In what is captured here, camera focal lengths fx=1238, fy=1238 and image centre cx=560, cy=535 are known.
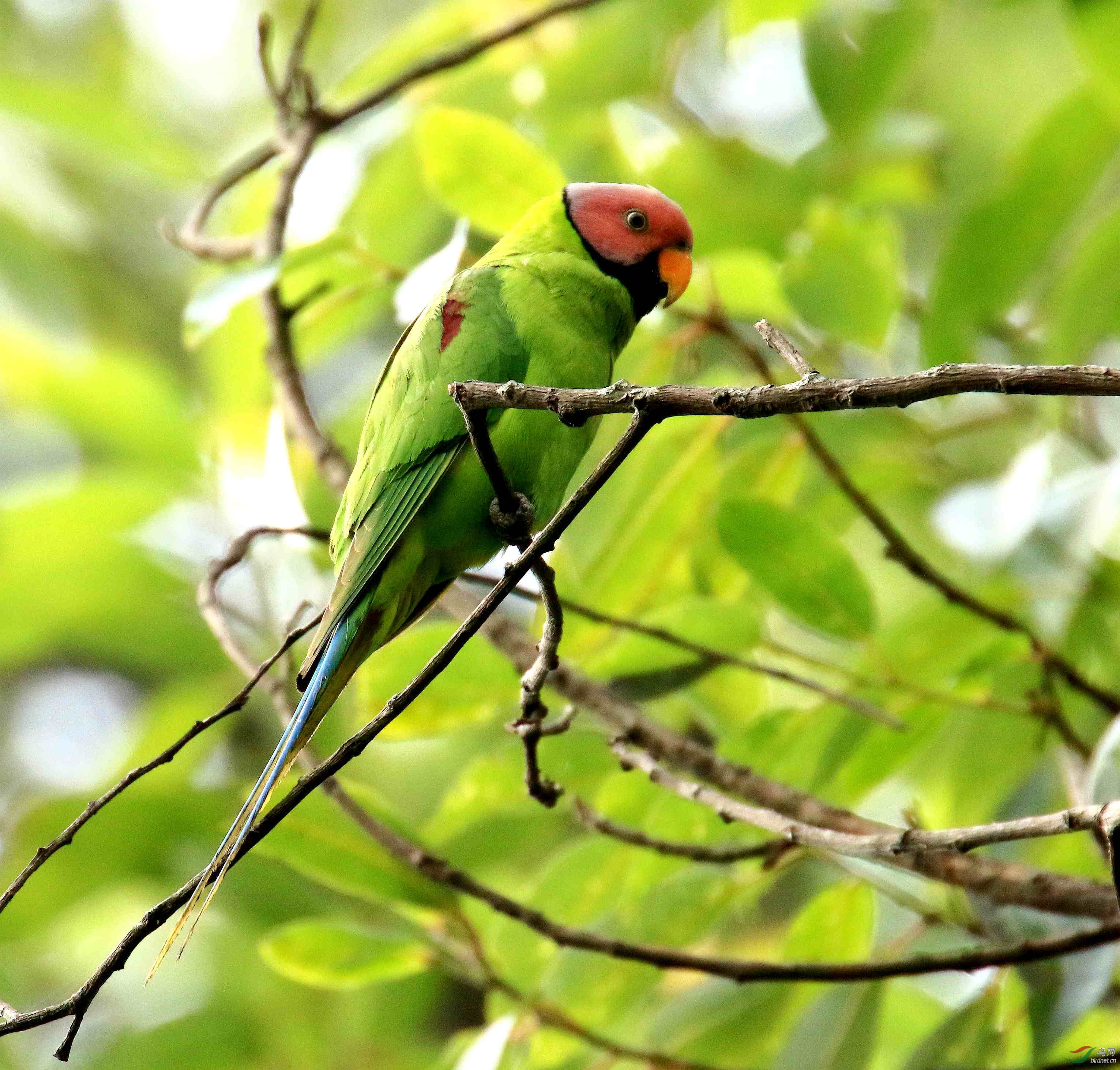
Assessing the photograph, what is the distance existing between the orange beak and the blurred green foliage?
2.2 inches

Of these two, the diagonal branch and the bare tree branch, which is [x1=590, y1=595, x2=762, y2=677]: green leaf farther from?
the bare tree branch

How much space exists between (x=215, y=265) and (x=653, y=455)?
1.36 m

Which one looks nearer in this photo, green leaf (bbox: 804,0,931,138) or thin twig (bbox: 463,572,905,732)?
thin twig (bbox: 463,572,905,732)

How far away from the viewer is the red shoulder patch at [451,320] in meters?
2.20

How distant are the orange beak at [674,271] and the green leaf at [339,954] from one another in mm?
1345

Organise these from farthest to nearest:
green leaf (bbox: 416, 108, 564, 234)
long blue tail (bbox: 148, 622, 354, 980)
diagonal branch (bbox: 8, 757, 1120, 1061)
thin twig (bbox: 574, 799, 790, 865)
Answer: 1. green leaf (bbox: 416, 108, 564, 234)
2. thin twig (bbox: 574, 799, 790, 865)
3. diagonal branch (bbox: 8, 757, 1120, 1061)
4. long blue tail (bbox: 148, 622, 354, 980)

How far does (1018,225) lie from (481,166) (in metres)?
1.12

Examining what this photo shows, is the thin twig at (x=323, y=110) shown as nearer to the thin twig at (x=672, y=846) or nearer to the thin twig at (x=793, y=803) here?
the thin twig at (x=793, y=803)

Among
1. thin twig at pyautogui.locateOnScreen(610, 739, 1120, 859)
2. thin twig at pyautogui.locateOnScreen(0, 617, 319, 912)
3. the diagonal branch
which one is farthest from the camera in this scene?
the diagonal branch

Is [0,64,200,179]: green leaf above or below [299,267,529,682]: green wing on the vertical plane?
A: above

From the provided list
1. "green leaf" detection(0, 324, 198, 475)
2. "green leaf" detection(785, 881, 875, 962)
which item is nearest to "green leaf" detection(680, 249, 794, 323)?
"green leaf" detection(785, 881, 875, 962)

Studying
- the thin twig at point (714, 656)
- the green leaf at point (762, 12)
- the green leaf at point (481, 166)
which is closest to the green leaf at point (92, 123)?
the green leaf at point (481, 166)

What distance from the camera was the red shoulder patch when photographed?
2.20 meters

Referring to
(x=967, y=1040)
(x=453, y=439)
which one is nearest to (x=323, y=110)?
(x=453, y=439)
